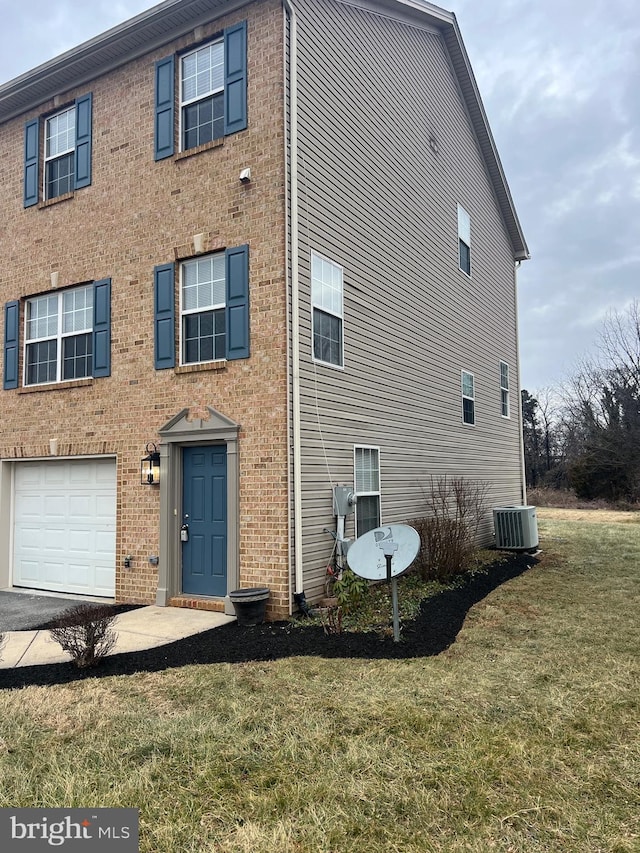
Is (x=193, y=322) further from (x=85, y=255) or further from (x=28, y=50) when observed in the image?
(x=28, y=50)

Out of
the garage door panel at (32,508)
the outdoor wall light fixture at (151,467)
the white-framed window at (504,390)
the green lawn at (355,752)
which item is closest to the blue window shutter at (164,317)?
the outdoor wall light fixture at (151,467)

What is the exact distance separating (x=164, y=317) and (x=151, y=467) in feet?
6.71

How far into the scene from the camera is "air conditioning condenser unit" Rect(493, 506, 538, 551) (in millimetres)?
13531

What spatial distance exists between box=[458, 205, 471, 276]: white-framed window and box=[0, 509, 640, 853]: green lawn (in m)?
9.71

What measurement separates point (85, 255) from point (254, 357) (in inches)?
145

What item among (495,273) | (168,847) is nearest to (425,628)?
(168,847)

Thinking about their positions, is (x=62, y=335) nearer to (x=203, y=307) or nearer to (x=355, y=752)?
(x=203, y=307)

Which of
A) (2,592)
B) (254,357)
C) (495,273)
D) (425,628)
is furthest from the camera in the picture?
(495,273)

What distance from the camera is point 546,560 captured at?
12648 millimetres

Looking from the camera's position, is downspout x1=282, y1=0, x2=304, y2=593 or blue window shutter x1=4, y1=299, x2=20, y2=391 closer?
downspout x1=282, y1=0, x2=304, y2=593

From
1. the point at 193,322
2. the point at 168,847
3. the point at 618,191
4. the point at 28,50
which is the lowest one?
the point at 168,847

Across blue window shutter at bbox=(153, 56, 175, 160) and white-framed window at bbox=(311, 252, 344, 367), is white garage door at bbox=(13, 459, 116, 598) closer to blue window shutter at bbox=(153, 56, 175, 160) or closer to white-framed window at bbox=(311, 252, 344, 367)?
white-framed window at bbox=(311, 252, 344, 367)

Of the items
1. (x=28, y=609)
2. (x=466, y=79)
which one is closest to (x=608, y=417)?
(x=466, y=79)

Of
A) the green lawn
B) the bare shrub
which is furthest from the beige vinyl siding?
the green lawn
